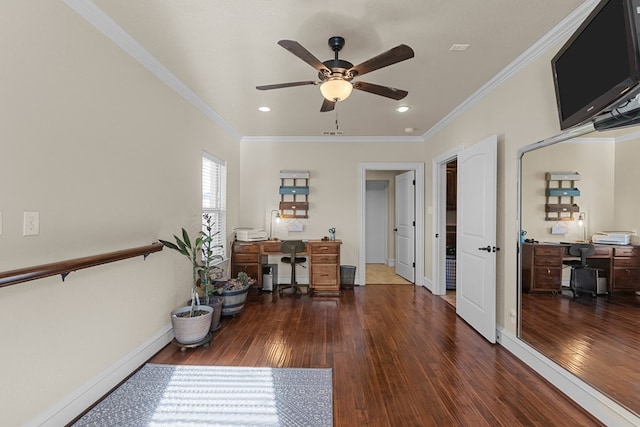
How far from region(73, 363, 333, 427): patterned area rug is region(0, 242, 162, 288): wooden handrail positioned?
96cm

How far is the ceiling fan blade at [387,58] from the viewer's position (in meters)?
1.79

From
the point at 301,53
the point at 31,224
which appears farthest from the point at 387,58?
the point at 31,224

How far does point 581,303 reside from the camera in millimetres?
2191

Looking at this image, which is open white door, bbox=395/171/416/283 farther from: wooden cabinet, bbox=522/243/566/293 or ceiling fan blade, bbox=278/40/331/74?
ceiling fan blade, bbox=278/40/331/74

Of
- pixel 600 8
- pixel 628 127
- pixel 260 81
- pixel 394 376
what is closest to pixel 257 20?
pixel 260 81

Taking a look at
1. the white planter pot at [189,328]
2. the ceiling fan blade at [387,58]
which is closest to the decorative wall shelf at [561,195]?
the ceiling fan blade at [387,58]

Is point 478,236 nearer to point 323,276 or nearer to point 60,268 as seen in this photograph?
point 323,276

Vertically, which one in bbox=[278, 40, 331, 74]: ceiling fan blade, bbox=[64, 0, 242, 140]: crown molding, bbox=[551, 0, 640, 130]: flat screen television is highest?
bbox=[64, 0, 242, 140]: crown molding

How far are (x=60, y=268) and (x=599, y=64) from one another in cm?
316

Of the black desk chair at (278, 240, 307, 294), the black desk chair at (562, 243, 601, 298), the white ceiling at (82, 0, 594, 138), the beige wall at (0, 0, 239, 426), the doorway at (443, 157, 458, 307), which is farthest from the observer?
the doorway at (443, 157, 458, 307)

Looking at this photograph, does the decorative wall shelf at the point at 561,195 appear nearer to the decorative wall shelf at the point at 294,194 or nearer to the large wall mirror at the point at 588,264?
the large wall mirror at the point at 588,264

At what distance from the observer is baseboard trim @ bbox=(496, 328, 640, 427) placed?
5.75ft

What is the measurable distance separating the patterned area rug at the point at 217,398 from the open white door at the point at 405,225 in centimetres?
356

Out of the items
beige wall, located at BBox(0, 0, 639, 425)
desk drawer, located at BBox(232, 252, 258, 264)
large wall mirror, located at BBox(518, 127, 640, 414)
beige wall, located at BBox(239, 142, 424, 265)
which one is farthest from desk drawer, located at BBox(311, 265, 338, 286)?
large wall mirror, located at BBox(518, 127, 640, 414)
